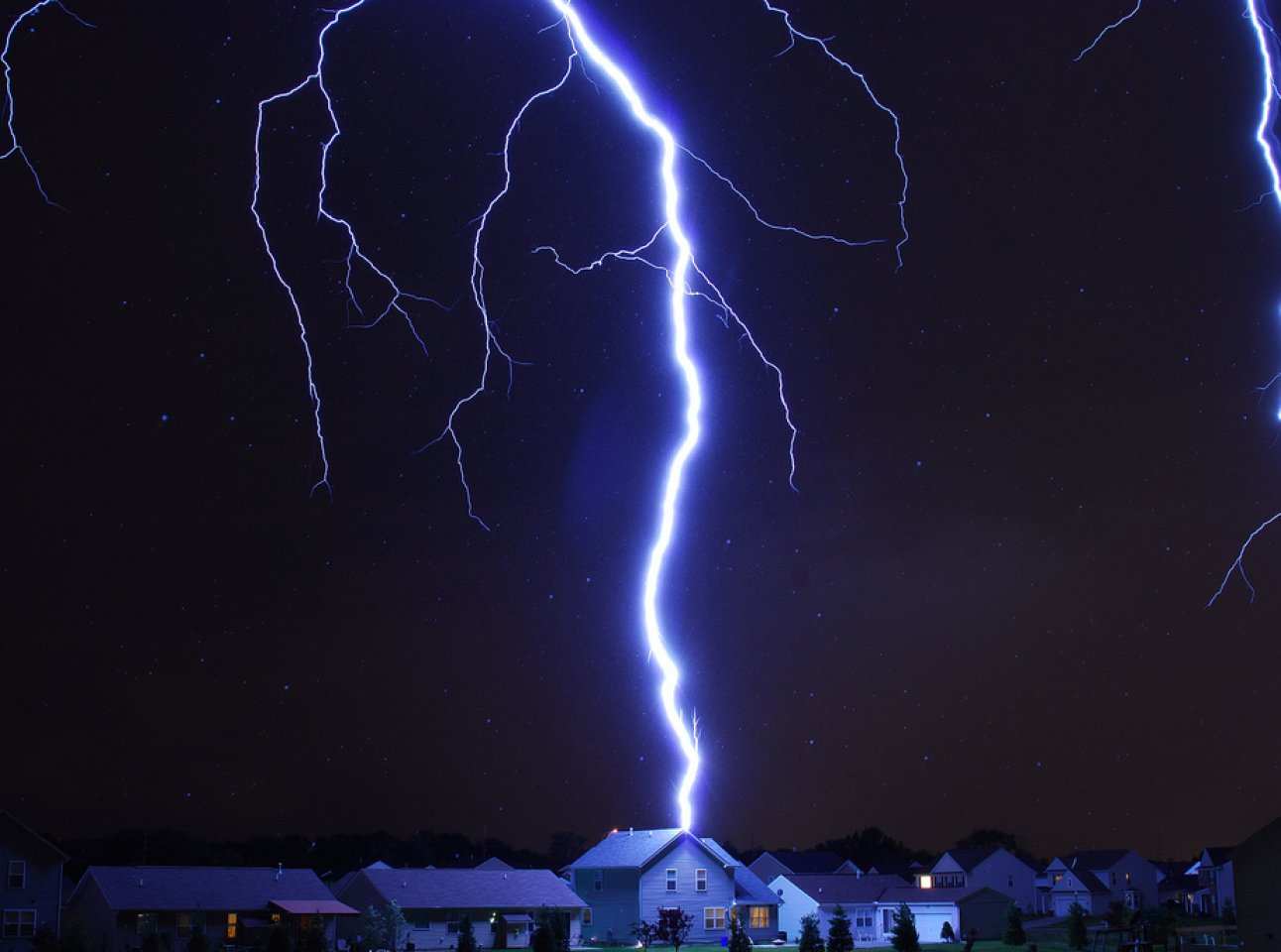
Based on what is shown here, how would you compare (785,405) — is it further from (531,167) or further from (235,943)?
(235,943)

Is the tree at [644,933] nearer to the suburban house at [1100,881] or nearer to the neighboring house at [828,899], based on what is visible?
the neighboring house at [828,899]

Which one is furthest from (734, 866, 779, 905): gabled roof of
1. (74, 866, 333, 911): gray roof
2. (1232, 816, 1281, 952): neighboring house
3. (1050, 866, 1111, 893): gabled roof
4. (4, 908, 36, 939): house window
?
(1050, 866, 1111, 893): gabled roof

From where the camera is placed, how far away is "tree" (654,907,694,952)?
3459 cm

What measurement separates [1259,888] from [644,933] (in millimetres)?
16451

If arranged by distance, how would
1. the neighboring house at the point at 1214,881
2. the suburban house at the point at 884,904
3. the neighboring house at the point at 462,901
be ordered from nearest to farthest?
the neighboring house at the point at 462,901, the suburban house at the point at 884,904, the neighboring house at the point at 1214,881

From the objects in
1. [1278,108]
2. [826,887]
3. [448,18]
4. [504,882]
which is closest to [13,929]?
[504,882]

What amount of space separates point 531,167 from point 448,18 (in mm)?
2950

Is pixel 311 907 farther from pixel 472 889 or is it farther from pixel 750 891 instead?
pixel 750 891

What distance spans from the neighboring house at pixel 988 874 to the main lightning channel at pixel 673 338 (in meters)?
34.4

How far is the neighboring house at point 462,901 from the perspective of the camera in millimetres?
37562

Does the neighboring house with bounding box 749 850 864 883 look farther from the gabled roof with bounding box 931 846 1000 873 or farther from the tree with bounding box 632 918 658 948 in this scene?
the tree with bounding box 632 918 658 948

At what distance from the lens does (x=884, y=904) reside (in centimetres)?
4916

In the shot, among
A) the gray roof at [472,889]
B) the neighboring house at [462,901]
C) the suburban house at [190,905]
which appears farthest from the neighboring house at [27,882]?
the gray roof at [472,889]

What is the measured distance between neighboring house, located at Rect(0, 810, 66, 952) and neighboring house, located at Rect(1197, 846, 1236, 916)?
1609 inches
